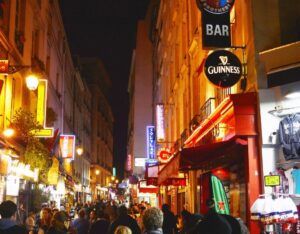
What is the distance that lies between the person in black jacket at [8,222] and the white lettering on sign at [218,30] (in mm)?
7116

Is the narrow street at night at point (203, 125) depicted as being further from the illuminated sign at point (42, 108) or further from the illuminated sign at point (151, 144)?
the illuminated sign at point (151, 144)

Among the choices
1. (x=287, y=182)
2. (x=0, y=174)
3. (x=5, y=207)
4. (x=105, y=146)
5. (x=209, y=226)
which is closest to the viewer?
(x=5, y=207)

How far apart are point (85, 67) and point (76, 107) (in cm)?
3379

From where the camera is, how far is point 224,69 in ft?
39.5

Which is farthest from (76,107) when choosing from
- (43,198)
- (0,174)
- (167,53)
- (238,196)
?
(238,196)

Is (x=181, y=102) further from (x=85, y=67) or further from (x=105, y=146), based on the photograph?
(x=105, y=146)

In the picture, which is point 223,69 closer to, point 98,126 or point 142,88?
point 142,88

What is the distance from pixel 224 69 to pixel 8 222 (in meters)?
6.90

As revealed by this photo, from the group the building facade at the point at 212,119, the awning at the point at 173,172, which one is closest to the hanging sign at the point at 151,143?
the building facade at the point at 212,119

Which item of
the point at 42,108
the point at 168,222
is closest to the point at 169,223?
the point at 168,222

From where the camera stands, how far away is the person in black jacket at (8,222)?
266 inches

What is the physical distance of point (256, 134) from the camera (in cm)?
1112

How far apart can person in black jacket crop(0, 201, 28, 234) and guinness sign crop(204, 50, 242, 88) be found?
6.47 m

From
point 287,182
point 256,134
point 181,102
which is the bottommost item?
point 287,182
